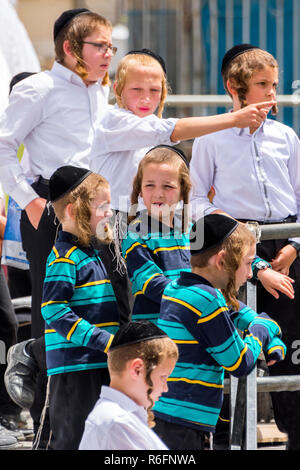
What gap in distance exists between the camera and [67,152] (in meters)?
4.81

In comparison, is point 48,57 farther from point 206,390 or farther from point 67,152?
point 206,390

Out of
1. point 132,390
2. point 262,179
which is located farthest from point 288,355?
point 132,390

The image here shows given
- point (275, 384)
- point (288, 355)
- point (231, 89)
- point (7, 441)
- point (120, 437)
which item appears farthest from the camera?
point (7, 441)

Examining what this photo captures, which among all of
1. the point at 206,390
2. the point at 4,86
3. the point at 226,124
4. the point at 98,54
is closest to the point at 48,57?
the point at 4,86

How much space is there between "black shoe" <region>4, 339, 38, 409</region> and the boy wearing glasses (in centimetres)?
15

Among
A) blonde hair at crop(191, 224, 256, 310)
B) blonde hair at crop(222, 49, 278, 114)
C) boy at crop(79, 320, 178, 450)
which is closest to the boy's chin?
blonde hair at crop(191, 224, 256, 310)

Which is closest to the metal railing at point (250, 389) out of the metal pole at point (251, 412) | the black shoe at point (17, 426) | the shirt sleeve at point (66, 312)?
the metal pole at point (251, 412)

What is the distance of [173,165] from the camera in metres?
4.38

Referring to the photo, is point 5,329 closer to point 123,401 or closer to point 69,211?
point 69,211

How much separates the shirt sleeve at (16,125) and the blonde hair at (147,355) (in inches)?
54.8

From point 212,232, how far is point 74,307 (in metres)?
0.58

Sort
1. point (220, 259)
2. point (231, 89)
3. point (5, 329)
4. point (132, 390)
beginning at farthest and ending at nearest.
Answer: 1. point (5, 329)
2. point (231, 89)
3. point (220, 259)
4. point (132, 390)

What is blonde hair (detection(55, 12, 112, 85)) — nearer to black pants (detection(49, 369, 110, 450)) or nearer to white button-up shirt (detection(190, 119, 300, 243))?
white button-up shirt (detection(190, 119, 300, 243))

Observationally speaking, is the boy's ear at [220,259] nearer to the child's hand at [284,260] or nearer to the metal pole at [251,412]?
the metal pole at [251,412]
